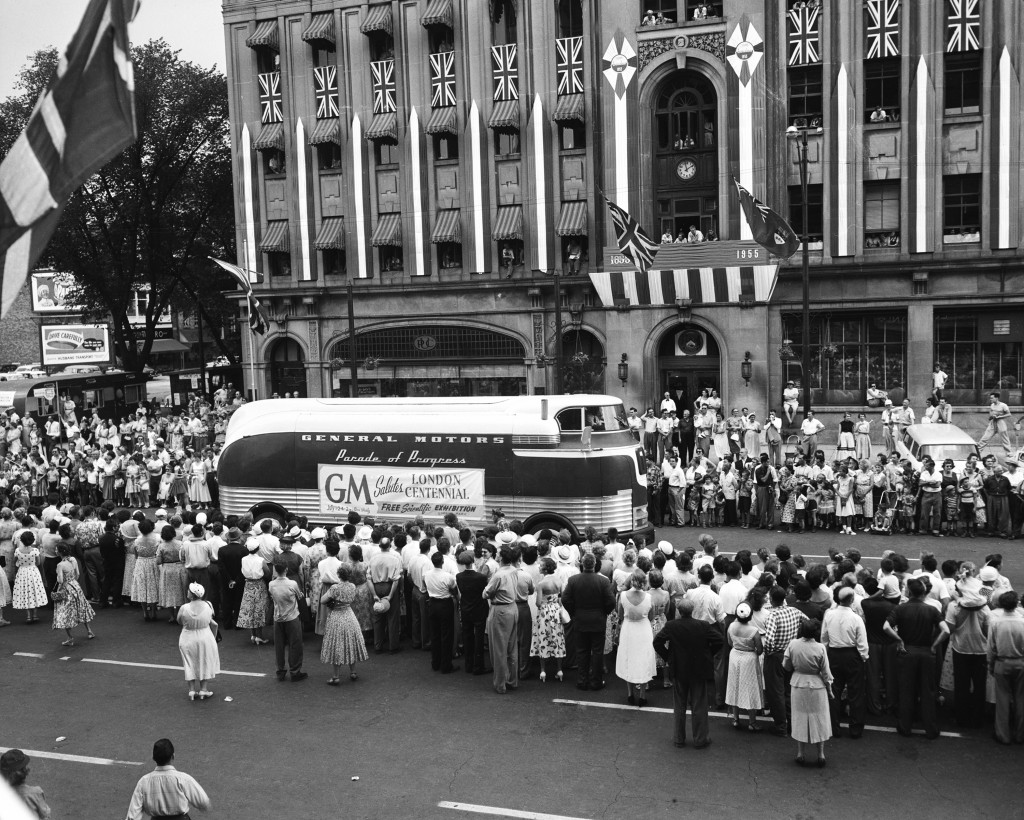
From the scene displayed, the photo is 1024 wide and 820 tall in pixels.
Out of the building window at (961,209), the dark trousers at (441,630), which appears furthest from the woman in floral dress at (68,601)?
the building window at (961,209)

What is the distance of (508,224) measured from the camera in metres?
36.1

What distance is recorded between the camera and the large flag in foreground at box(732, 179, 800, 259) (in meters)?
28.5

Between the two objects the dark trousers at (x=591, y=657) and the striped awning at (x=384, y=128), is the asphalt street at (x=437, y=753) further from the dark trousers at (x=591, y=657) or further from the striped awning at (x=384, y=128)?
the striped awning at (x=384, y=128)

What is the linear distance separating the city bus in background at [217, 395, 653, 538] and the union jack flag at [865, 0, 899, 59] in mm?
18431

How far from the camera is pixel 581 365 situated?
34.7 meters

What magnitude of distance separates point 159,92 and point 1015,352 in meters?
39.6

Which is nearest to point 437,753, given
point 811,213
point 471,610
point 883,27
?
point 471,610

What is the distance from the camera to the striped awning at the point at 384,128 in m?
37.2

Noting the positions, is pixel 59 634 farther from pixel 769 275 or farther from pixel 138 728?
pixel 769 275

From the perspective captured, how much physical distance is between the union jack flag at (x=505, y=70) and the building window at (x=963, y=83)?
14161mm

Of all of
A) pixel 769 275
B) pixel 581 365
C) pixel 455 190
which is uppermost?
pixel 455 190

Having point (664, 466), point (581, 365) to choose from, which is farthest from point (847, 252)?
point (664, 466)

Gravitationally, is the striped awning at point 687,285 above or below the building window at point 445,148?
below

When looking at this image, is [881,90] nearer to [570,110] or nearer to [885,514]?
[570,110]
